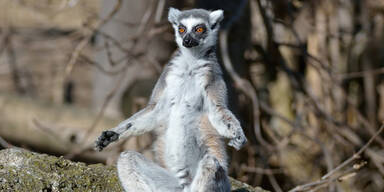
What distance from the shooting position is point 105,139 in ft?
12.3

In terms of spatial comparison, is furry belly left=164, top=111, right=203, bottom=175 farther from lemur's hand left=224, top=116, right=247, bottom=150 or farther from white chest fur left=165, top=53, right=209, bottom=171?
lemur's hand left=224, top=116, right=247, bottom=150

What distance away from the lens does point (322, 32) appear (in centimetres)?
896

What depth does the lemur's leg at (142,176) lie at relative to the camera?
3.63 metres

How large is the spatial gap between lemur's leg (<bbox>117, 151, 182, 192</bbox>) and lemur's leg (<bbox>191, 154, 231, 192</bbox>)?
0.26m

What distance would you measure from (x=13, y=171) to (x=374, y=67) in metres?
7.69

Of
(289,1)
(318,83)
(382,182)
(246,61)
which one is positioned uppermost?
(289,1)

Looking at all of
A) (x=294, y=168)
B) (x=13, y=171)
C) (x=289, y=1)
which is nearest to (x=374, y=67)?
(x=294, y=168)

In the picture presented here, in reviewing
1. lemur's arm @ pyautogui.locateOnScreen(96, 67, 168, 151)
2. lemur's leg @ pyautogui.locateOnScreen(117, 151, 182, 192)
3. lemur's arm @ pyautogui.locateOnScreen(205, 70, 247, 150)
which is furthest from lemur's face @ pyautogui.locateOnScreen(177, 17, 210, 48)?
lemur's leg @ pyautogui.locateOnScreen(117, 151, 182, 192)

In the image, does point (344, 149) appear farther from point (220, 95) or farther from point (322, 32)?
point (220, 95)

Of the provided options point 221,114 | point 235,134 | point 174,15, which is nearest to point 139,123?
point 221,114

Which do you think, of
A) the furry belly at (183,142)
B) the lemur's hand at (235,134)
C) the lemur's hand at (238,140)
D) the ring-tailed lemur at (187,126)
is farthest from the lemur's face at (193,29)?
the lemur's hand at (238,140)

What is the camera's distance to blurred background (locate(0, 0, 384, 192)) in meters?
7.12

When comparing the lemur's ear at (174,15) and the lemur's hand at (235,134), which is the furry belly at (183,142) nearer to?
the lemur's hand at (235,134)

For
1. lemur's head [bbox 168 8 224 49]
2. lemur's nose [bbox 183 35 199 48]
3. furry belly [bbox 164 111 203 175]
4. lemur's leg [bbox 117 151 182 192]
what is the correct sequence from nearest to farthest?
lemur's leg [bbox 117 151 182 192] → furry belly [bbox 164 111 203 175] → lemur's nose [bbox 183 35 199 48] → lemur's head [bbox 168 8 224 49]
